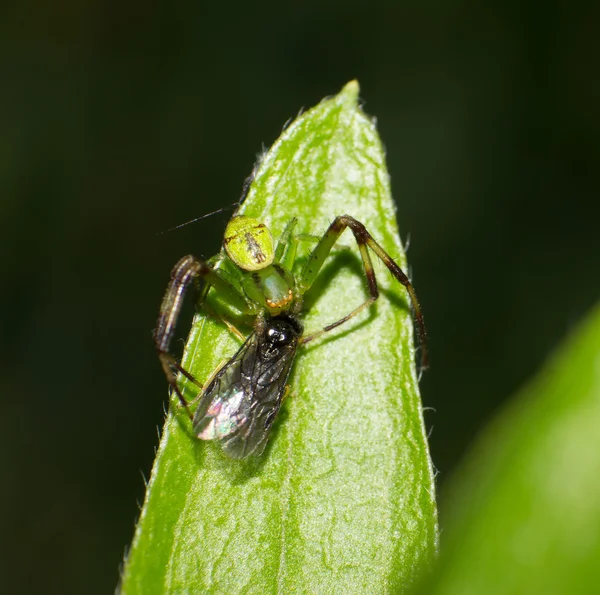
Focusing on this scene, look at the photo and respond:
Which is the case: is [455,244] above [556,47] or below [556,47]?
below

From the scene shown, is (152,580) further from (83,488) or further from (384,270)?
(83,488)

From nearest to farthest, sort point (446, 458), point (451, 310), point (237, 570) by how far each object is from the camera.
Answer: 1. point (237, 570)
2. point (446, 458)
3. point (451, 310)

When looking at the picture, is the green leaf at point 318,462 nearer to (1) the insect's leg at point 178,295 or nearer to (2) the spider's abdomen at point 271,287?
(1) the insect's leg at point 178,295

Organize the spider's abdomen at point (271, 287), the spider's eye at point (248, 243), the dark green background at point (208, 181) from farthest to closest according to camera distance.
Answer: the dark green background at point (208, 181) < the spider's abdomen at point (271, 287) < the spider's eye at point (248, 243)

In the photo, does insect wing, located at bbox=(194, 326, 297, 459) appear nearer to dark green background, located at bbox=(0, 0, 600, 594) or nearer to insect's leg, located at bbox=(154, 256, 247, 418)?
insect's leg, located at bbox=(154, 256, 247, 418)

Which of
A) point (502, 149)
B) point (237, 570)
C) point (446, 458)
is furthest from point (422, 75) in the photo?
point (237, 570)

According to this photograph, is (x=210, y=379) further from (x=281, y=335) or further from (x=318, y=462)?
(x=318, y=462)

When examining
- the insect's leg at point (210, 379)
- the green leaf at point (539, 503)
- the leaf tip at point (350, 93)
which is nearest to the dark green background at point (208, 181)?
the insect's leg at point (210, 379)
